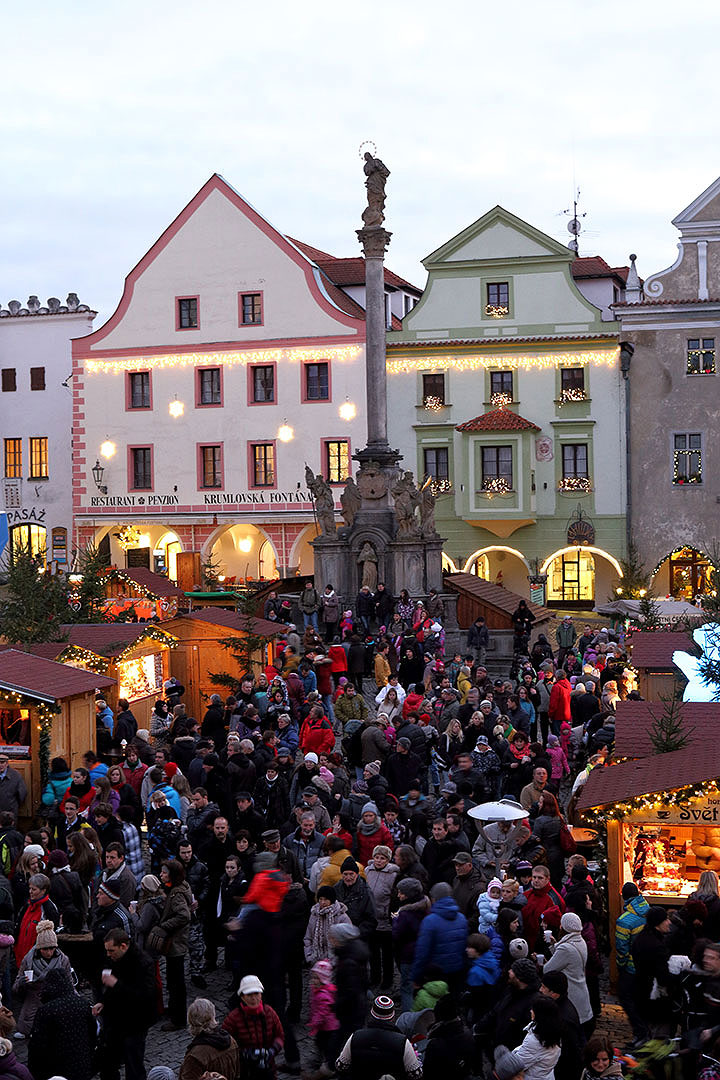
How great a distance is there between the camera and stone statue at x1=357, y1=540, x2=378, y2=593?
31.6 metres

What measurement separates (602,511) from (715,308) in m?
6.90

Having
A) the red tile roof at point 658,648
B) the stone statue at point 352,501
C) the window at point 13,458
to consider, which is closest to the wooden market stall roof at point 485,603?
the stone statue at point 352,501

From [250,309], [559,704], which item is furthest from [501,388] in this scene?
[559,704]

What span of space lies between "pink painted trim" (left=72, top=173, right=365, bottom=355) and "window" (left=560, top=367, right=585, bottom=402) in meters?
6.49

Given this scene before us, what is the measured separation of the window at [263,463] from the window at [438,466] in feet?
16.6

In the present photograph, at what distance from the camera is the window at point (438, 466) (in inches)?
1642

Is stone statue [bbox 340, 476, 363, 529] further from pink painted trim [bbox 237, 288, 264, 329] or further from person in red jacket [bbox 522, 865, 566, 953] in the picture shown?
person in red jacket [bbox 522, 865, 566, 953]

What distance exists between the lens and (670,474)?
40.1 metres

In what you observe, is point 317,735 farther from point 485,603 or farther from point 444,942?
point 485,603

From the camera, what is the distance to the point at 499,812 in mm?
12258

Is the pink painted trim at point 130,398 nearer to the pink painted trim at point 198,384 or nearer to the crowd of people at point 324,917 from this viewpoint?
the pink painted trim at point 198,384

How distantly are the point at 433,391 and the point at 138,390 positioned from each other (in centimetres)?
1028

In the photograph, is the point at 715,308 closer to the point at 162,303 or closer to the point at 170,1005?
the point at 162,303

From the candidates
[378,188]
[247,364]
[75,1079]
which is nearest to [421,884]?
[75,1079]
